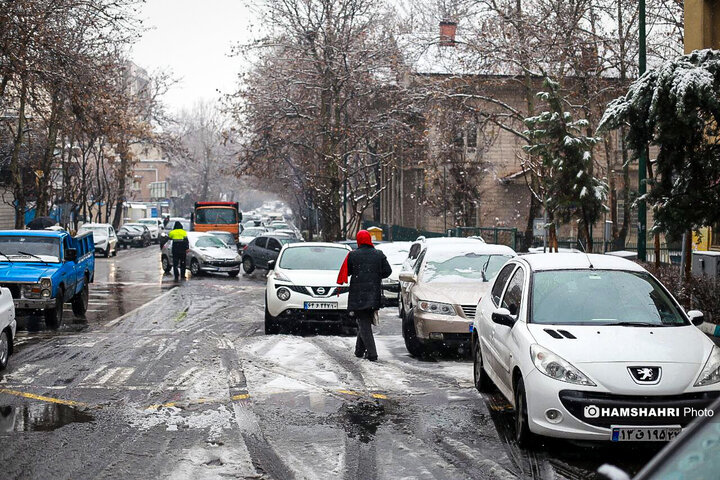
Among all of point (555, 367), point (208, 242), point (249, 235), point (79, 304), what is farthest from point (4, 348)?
point (249, 235)

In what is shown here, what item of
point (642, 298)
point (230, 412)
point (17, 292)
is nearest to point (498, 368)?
point (642, 298)

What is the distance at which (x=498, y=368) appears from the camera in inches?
344

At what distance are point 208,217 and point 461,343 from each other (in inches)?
1449

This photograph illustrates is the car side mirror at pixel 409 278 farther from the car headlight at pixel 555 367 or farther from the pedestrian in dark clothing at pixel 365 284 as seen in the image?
the car headlight at pixel 555 367

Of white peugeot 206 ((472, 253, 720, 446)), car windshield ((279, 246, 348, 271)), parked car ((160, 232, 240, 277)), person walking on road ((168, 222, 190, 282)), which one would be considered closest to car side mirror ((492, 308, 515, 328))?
white peugeot 206 ((472, 253, 720, 446))

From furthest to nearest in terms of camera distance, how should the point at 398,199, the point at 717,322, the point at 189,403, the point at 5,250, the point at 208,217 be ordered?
1. the point at 398,199
2. the point at 208,217
3. the point at 5,250
4. the point at 717,322
5. the point at 189,403

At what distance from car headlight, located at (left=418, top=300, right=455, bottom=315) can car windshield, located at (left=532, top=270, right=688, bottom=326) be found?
12.7 ft

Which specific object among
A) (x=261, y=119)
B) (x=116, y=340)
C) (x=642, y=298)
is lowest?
(x=116, y=340)

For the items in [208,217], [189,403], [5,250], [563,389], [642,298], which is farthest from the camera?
[208,217]

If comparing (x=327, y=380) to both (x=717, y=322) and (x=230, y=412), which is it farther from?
(x=717, y=322)

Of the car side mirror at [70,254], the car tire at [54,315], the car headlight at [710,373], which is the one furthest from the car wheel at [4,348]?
the car headlight at [710,373]

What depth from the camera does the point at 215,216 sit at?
1895 inches

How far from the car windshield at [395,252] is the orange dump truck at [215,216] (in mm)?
23267

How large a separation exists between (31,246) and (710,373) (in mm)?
13509
